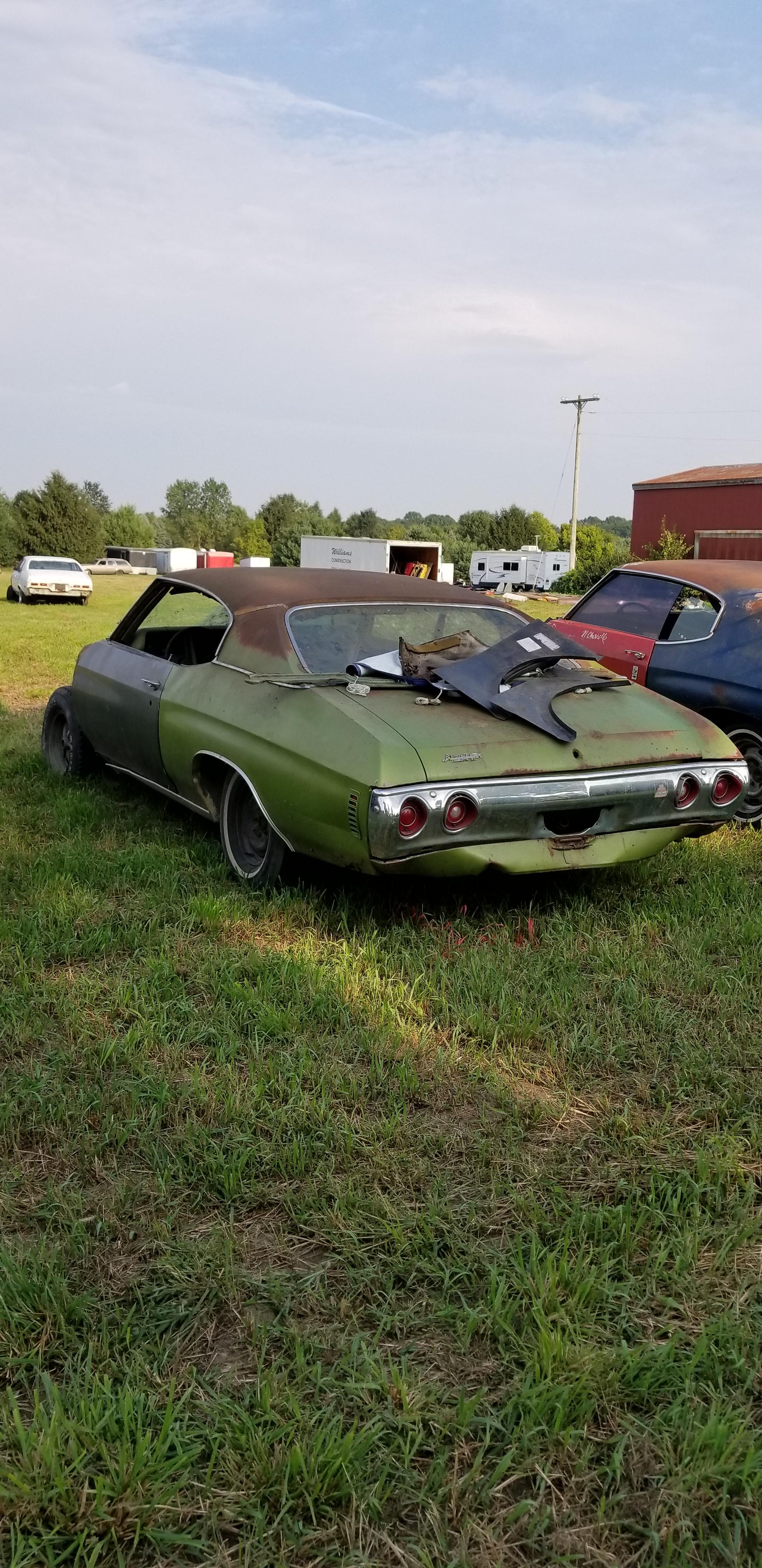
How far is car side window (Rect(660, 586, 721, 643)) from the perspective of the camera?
6.16 metres

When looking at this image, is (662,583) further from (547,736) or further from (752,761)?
(547,736)

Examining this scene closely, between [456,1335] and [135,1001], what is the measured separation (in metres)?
1.68

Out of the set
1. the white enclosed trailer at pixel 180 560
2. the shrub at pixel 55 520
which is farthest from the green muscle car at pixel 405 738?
the shrub at pixel 55 520

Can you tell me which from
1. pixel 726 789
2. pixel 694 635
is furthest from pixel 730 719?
pixel 726 789

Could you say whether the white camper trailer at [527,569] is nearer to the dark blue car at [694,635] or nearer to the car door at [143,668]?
the dark blue car at [694,635]

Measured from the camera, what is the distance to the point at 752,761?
5.71 m

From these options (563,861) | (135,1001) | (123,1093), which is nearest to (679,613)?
(563,861)

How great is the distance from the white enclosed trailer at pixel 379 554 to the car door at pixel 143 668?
79.5ft

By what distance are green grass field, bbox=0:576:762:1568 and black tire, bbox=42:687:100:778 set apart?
201cm

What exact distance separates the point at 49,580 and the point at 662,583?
23.4 metres

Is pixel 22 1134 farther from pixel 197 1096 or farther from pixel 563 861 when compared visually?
pixel 563 861

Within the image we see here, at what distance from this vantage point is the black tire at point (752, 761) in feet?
18.6

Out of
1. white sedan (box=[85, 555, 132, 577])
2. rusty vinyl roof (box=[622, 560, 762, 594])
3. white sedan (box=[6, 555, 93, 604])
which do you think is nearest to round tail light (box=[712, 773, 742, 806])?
rusty vinyl roof (box=[622, 560, 762, 594])

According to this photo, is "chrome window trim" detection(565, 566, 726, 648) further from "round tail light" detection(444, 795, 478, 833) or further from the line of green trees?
the line of green trees
